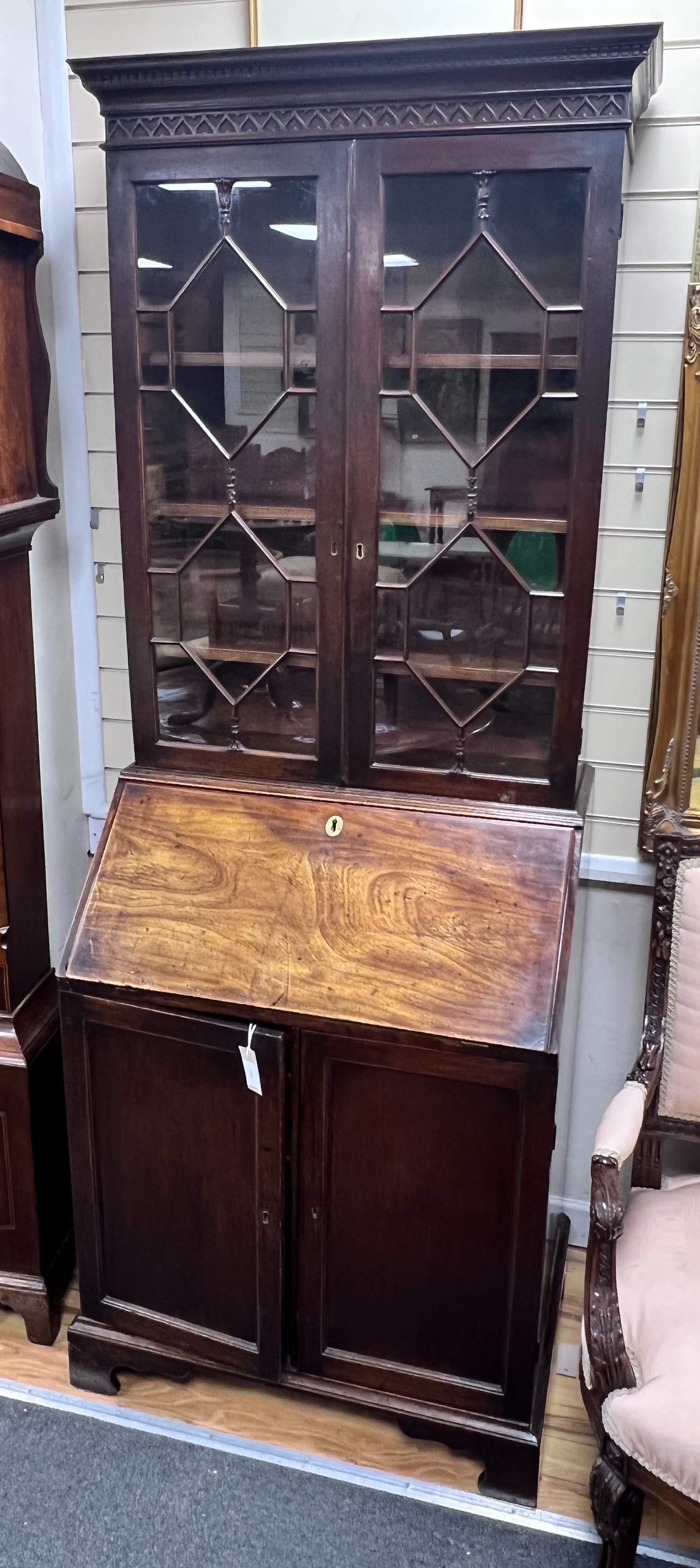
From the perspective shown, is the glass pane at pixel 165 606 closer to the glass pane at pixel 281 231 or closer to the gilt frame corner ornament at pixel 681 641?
the glass pane at pixel 281 231

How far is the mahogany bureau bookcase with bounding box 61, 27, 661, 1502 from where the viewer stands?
5.63ft

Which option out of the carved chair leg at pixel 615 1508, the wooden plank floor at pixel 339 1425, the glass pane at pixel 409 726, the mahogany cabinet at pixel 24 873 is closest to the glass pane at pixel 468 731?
the glass pane at pixel 409 726

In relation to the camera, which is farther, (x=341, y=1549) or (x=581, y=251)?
(x=341, y=1549)

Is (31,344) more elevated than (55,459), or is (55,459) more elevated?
(31,344)

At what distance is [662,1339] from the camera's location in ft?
5.32

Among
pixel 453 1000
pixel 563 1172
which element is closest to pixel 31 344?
pixel 453 1000

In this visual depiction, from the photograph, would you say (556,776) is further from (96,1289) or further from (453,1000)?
(96,1289)

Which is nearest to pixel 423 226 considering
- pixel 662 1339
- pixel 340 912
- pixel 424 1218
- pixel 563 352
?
pixel 563 352

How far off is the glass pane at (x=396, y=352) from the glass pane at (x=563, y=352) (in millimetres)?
214

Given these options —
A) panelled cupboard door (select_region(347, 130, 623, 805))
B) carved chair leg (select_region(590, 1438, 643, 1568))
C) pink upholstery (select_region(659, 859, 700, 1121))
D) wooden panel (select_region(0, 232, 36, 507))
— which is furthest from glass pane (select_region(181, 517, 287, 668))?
carved chair leg (select_region(590, 1438, 643, 1568))

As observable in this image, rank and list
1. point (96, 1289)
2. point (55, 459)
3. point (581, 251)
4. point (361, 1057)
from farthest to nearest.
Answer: point (55, 459)
point (96, 1289)
point (361, 1057)
point (581, 251)

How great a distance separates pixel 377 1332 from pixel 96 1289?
1.75 feet

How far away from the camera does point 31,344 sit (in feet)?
6.77

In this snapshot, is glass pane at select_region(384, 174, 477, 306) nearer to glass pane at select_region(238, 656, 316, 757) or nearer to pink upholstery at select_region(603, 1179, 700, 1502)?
glass pane at select_region(238, 656, 316, 757)
